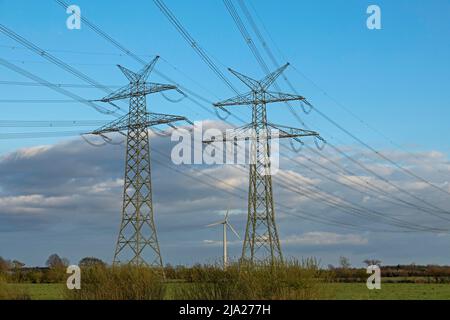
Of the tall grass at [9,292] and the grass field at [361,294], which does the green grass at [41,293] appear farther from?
the tall grass at [9,292]

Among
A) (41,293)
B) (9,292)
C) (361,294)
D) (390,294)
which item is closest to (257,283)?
(9,292)

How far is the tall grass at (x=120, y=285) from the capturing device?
122ft

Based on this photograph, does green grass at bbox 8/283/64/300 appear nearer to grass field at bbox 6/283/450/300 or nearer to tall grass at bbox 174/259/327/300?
grass field at bbox 6/283/450/300

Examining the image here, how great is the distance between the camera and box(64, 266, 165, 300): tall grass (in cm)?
3722

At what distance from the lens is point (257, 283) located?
34719 millimetres

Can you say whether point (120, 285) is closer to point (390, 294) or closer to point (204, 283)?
point (204, 283)

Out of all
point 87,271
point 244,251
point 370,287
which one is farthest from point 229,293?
point 370,287

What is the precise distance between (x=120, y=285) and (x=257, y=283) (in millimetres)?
8912

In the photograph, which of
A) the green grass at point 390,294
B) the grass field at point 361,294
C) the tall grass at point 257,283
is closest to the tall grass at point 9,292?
the grass field at point 361,294

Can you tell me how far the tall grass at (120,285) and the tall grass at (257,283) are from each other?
1.62 m
